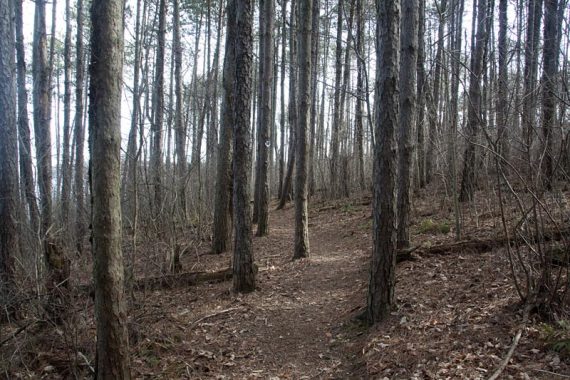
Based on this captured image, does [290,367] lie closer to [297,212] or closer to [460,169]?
[297,212]

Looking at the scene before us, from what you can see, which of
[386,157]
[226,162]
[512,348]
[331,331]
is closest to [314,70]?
[226,162]

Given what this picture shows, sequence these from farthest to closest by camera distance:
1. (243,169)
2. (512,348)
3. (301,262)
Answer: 1. (301,262)
2. (243,169)
3. (512,348)

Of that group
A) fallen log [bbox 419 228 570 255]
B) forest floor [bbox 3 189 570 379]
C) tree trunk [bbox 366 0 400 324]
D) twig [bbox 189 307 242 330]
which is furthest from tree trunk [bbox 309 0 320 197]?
tree trunk [bbox 366 0 400 324]

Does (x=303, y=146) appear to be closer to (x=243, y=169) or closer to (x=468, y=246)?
(x=243, y=169)

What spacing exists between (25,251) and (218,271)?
122 inches

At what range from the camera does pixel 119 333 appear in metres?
3.67

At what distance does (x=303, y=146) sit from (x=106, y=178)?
5.85 meters

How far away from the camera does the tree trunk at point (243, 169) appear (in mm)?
6961

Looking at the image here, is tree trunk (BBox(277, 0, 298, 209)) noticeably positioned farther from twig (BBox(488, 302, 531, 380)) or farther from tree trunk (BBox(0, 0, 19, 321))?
twig (BBox(488, 302, 531, 380))

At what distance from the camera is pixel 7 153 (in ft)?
21.3

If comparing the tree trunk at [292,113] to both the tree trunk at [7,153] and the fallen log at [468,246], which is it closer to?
the fallen log at [468,246]

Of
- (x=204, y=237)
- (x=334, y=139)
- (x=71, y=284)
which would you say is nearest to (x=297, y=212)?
(x=204, y=237)

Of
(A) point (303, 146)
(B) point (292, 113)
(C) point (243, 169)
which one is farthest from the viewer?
(B) point (292, 113)

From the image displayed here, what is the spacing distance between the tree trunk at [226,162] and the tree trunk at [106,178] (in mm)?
6075
